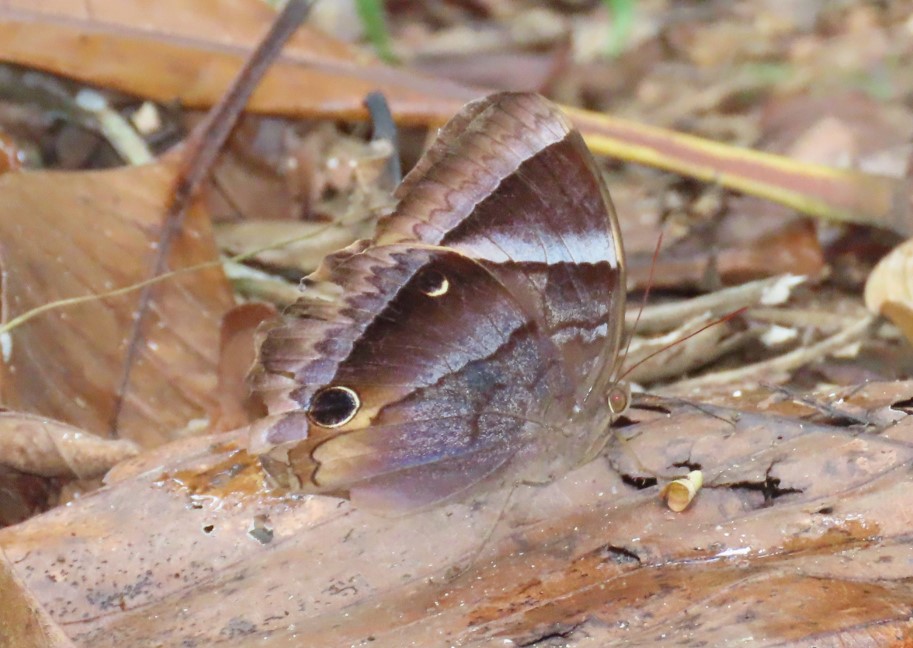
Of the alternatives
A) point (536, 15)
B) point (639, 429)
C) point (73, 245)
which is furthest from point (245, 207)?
point (536, 15)

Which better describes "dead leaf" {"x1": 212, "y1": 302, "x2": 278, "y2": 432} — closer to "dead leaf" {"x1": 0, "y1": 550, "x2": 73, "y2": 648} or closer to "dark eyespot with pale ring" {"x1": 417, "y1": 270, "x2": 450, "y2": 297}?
"dark eyespot with pale ring" {"x1": 417, "y1": 270, "x2": 450, "y2": 297}

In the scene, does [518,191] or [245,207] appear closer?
[518,191]

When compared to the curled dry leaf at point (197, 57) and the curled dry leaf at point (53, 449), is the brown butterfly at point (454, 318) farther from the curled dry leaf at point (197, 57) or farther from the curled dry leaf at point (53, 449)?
the curled dry leaf at point (197, 57)

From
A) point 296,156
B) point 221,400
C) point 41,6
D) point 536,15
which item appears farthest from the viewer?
point 536,15

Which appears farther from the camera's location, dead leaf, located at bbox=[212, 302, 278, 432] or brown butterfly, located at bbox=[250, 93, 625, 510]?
dead leaf, located at bbox=[212, 302, 278, 432]

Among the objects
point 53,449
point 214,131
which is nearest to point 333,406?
point 53,449

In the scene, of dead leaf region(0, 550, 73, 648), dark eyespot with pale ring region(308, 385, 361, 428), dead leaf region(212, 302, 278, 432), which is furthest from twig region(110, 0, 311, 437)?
dead leaf region(0, 550, 73, 648)

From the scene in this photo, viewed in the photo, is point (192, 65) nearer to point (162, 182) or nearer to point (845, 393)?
point (162, 182)
